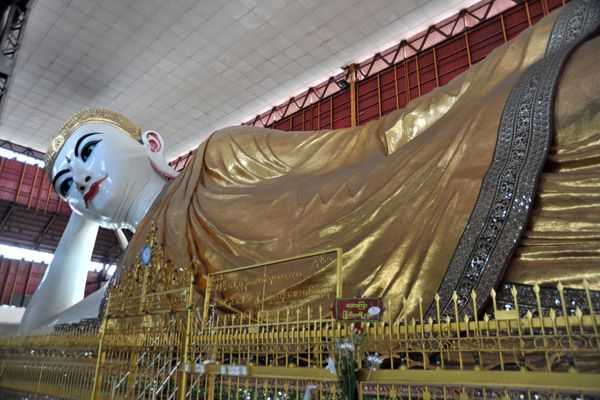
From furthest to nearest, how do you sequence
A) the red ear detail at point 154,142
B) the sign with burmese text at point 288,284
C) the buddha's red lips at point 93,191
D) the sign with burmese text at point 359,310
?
the red ear detail at point 154,142 < the buddha's red lips at point 93,191 < the sign with burmese text at point 288,284 < the sign with burmese text at point 359,310

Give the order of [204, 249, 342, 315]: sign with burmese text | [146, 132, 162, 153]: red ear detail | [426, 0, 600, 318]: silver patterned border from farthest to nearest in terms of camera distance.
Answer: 1. [146, 132, 162, 153]: red ear detail
2. [204, 249, 342, 315]: sign with burmese text
3. [426, 0, 600, 318]: silver patterned border

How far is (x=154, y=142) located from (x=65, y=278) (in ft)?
5.96

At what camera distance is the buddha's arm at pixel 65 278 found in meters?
4.78

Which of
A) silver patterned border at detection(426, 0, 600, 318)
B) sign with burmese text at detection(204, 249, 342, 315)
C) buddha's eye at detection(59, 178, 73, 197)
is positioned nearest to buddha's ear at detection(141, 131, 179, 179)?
buddha's eye at detection(59, 178, 73, 197)

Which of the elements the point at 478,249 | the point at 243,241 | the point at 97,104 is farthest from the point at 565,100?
the point at 97,104

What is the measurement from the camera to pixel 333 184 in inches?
118

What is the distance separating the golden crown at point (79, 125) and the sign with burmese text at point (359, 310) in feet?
14.0

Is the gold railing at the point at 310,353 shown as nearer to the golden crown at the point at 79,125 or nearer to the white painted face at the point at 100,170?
the white painted face at the point at 100,170

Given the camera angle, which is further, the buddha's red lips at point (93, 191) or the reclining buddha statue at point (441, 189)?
the buddha's red lips at point (93, 191)

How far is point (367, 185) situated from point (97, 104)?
7.08 m

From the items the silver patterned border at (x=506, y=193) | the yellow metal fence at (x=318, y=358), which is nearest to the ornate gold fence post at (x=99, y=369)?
the yellow metal fence at (x=318, y=358)

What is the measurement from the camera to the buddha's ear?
5.04 metres

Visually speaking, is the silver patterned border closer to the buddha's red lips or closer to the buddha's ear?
the buddha's ear

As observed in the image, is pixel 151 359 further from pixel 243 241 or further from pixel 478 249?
pixel 478 249
